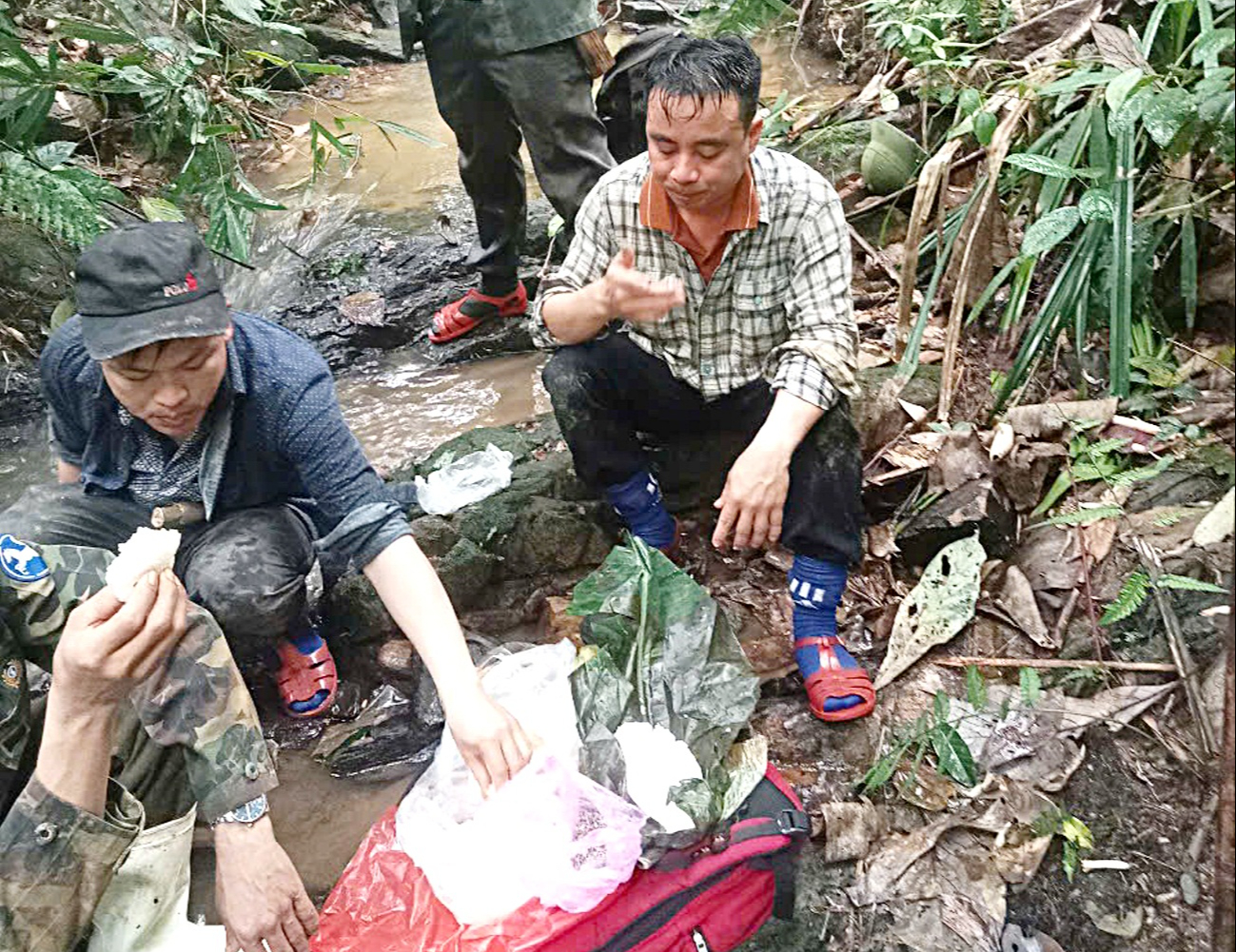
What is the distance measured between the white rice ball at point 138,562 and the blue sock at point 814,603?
4.70 feet

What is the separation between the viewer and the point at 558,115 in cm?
344

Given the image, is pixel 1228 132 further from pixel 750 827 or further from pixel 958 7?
pixel 958 7

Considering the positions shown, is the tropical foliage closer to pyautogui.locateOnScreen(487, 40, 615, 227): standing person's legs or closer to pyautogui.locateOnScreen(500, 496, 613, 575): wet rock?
pyautogui.locateOnScreen(487, 40, 615, 227): standing person's legs

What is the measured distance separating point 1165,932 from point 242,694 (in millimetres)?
1722

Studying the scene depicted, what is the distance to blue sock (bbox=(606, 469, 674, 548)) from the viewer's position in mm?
2764

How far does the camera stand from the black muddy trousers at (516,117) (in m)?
3.42

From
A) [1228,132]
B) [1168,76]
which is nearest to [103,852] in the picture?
[1228,132]

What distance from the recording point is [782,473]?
2.26 meters

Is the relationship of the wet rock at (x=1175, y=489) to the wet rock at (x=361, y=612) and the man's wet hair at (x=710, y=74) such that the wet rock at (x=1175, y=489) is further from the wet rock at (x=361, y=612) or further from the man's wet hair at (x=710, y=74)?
the wet rock at (x=361, y=612)

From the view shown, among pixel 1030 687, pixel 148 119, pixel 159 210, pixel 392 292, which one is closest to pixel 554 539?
pixel 1030 687

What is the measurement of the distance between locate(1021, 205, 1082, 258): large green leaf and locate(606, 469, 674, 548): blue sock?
114 cm

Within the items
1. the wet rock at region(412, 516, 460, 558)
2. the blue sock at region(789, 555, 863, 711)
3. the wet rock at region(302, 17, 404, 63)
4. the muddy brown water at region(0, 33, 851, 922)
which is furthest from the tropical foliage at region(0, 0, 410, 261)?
the wet rock at region(302, 17, 404, 63)

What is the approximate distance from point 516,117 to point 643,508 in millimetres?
1632

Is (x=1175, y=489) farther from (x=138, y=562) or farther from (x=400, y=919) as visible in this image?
(x=138, y=562)
